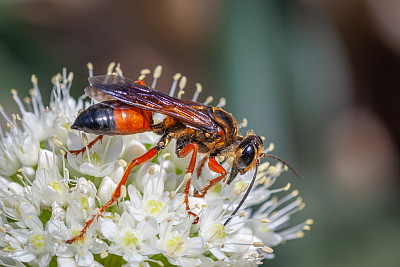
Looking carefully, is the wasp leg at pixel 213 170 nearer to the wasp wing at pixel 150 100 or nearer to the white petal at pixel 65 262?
the wasp wing at pixel 150 100

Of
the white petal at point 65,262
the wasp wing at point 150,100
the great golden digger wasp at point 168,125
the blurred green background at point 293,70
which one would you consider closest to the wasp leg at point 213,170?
the great golden digger wasp at point 168,125

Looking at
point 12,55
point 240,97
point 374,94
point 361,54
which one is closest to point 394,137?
point 374,94

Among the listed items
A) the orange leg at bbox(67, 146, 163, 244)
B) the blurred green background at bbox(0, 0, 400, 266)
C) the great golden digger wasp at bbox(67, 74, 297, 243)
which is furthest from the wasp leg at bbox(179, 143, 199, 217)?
the blurred green background at bbox(0, 0, 400, 266)

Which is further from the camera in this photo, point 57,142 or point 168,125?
point 168,125

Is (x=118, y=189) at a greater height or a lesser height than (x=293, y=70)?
lesser

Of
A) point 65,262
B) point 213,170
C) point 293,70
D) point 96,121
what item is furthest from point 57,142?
point 293,70

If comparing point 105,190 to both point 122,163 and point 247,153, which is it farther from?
point 247,153
